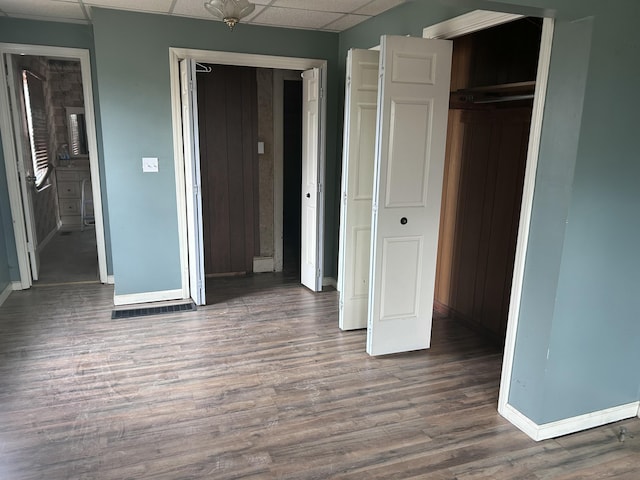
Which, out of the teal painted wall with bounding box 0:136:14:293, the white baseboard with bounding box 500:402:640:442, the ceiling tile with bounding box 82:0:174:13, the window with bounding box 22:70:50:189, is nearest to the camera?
the white baseboard with bounding box 500:402:640:442

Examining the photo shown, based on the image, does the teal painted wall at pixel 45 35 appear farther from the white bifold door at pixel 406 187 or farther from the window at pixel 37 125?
the white bifold door at pixel 406 187

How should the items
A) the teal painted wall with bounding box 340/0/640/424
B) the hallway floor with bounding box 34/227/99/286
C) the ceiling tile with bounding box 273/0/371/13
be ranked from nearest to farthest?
the teal painted wall with bounding box 340/0/640/424
the ceiling tile with bounding box 273/0/371/13
the hallway floor with bounding box 34/227/99/286

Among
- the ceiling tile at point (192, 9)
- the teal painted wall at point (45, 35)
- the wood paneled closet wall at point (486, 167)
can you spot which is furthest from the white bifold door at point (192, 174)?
the wood paneled closet wall at point (486, 167)

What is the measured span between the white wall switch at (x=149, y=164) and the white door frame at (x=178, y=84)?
0.59 feet

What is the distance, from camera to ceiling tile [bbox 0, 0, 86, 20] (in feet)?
12.1

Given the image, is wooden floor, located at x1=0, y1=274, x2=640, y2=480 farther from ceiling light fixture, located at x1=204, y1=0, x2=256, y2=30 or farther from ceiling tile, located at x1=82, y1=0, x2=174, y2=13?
ceiling tile, located at x1=82, y1=0, x2=174, y2=13

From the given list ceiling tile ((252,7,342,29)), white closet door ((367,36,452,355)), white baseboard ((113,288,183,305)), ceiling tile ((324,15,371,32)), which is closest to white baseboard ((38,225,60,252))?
white baseboard ((113,288,183,305))

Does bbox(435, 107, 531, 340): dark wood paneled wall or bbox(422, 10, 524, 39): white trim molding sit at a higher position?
bbox(422, 10, 524, 39): white trim molding

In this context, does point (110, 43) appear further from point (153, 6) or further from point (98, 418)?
point (98, 418)

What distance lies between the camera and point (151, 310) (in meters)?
4.24

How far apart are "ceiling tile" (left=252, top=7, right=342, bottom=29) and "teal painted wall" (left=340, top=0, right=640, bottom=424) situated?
174 centimetres

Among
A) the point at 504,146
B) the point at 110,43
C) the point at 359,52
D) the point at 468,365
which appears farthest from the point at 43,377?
the point at 504,146

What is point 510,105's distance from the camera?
3.50m

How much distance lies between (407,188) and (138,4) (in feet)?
8.39
